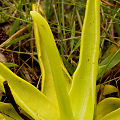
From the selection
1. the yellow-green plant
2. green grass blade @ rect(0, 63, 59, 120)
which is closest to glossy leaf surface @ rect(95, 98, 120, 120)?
the yellow-green plant

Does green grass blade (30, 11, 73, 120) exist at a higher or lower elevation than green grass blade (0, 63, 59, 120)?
higher

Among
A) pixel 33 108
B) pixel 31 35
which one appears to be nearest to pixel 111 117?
pixel 33 108

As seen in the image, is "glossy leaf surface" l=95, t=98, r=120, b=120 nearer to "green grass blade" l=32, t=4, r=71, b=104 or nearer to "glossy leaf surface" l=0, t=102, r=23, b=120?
"green grass blade" l=32, t=4, r=71, b=104

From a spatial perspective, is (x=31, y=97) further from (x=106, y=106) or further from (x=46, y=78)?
(x=106, y=106)

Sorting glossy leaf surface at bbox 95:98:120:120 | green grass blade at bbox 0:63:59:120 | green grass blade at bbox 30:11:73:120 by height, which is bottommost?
glossy leaf surface at bbox 95:98:120:120

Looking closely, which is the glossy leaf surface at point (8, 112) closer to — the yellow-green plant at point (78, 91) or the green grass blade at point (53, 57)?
the yellow-green plant at point (78, 91)

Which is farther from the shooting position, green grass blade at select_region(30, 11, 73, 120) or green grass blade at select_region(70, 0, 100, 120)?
green grass blade at select_region(70, 0, 100, 120)
